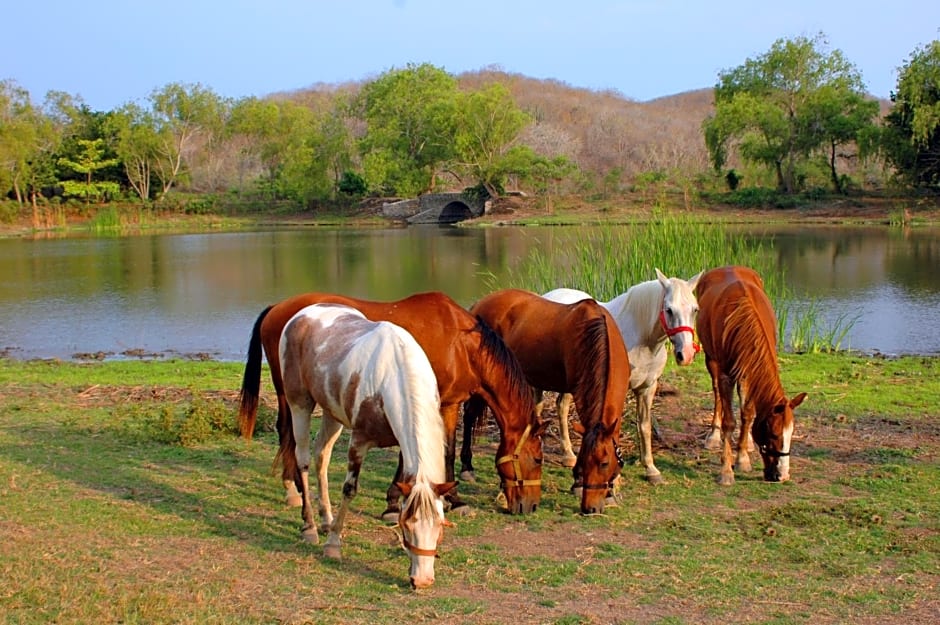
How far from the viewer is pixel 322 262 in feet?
83.7

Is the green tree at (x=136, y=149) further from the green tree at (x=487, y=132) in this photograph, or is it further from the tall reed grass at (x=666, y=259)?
the tall reed grass at (x=666, y=259)

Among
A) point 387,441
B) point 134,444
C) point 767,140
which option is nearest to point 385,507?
point 387,441

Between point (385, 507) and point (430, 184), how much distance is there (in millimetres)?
47988

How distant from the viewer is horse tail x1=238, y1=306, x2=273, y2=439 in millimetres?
5547

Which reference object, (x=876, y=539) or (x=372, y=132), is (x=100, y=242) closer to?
(x=372, y=132)

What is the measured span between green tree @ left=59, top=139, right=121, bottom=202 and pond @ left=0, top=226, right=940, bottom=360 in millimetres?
13642

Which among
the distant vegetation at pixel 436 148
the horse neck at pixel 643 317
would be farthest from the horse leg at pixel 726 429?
the distant vegetation at pixel 436 148

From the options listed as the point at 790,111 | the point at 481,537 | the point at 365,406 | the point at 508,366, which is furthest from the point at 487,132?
the point at 365,406

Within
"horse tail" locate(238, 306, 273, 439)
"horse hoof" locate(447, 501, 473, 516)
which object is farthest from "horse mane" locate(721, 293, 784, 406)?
"horse tail" locate(238, 306, 273, 439)

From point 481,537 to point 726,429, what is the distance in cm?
210

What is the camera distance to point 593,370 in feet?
17.3

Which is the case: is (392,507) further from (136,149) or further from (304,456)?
A: (136,149)

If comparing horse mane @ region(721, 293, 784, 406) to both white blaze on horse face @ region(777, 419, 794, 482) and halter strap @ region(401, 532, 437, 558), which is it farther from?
halter strap @ region(401, 532, 437, 558)

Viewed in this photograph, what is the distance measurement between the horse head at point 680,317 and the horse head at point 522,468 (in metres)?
1.21
